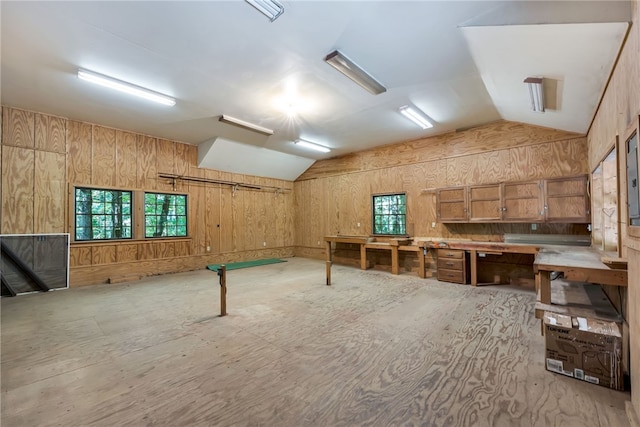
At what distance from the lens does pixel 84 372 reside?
2.29 meters

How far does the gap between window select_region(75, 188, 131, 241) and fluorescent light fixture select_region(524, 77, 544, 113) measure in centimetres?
762

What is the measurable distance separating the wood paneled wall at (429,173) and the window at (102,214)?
5.01 m

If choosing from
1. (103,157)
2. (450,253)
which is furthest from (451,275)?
(103,157)

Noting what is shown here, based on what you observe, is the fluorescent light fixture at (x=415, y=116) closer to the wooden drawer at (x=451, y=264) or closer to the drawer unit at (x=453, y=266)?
the drawer unit at (x=453, y=266)

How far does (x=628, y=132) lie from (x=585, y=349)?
1.71 m

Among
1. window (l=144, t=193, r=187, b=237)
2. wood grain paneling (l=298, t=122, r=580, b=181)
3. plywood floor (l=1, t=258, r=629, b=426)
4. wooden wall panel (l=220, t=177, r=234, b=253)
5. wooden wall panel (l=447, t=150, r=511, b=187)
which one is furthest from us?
wooden wall panel (l=220, t=177, r=234, b=253)

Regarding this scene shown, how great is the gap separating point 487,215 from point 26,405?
6483 millimetres

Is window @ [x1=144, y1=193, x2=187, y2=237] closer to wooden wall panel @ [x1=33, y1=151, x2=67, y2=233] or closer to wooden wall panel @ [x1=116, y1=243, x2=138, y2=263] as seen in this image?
wooden wall panel @ [x1=116, y1=243, x2=138, y2=263]

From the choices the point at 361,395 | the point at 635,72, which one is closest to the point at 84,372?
the point at 361,395

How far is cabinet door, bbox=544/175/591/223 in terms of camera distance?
4.28 metres

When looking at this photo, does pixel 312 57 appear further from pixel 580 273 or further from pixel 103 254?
pixel 103 254

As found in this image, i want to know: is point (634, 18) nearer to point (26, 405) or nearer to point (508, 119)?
point (508, 119)

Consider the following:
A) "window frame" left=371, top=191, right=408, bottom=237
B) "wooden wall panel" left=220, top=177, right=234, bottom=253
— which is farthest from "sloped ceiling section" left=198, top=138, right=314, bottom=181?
"window frame" left=371, top=191, right=408, bottom=237

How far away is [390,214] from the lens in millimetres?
7082
